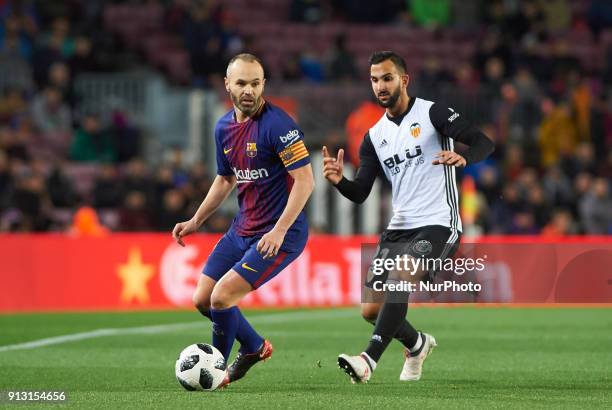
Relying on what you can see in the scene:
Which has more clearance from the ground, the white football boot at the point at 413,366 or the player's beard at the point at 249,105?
the player's beard at the point at 249,105

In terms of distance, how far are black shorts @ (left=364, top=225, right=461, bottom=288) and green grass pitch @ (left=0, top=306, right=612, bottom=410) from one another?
0.80 metres

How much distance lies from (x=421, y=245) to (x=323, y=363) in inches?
88.7

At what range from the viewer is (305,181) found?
9.37 metres

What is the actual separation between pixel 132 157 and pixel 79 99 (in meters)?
1.49

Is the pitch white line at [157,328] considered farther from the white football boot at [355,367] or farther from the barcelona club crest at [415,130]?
the barcelona club crest at [415,130]

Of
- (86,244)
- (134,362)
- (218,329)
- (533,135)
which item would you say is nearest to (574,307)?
(533,135)

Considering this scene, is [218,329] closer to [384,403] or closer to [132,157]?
[384,403]

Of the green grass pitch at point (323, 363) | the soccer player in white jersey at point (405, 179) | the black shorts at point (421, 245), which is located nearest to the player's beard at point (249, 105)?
the soccer player in white jersey at point (405, 179)

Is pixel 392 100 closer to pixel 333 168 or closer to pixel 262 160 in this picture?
pixel 333 168

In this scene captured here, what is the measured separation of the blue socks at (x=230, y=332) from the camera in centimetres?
955

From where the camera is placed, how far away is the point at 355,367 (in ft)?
30.5

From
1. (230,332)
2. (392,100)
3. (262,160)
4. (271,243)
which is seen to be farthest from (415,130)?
(230,332)

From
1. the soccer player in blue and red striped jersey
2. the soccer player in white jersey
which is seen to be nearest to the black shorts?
the soccer player in white jersey

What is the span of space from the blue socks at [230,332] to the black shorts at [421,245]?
2.93 feet
